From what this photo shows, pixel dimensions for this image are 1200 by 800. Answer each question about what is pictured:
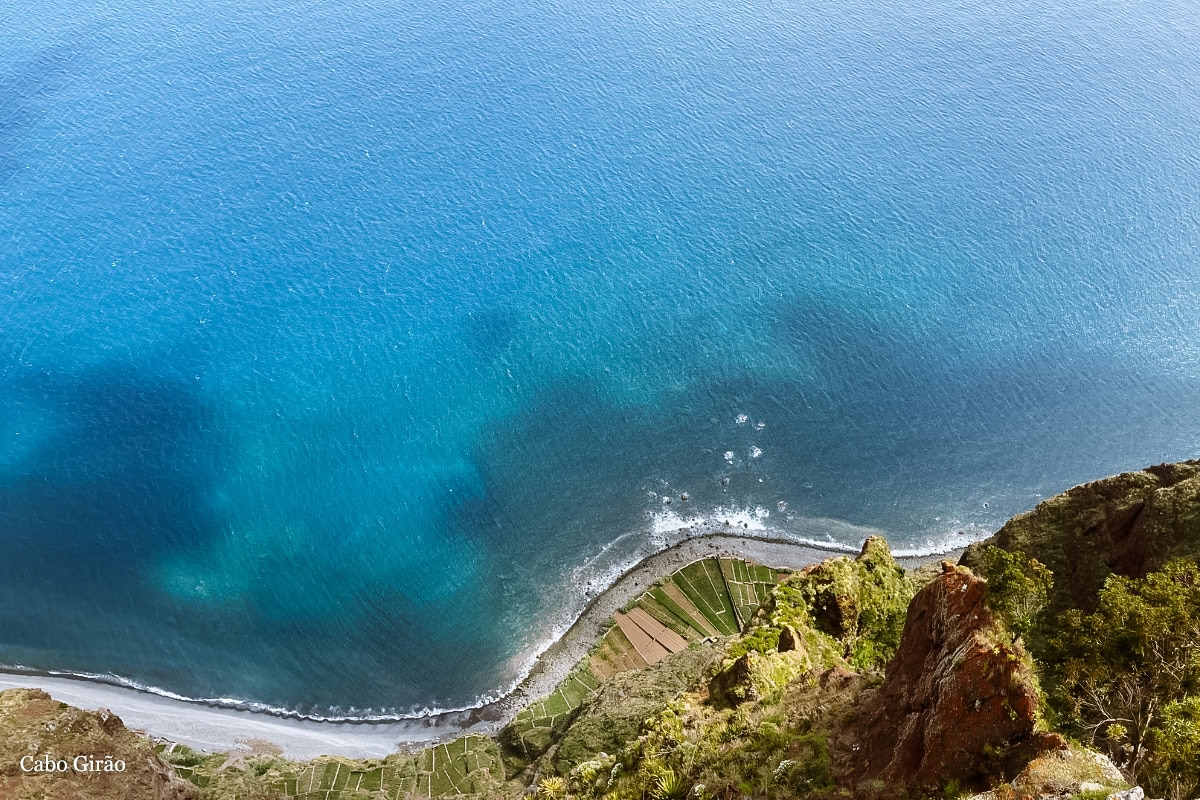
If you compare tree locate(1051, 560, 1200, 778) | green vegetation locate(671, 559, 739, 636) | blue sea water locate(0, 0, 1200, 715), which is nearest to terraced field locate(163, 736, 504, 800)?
blue sea water locate(0, 0, 1200, 715)

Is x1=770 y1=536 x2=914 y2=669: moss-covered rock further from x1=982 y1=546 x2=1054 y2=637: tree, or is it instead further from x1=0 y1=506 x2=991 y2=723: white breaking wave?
x1=0 y1=506 x2=991 y2=723: white breaking wave

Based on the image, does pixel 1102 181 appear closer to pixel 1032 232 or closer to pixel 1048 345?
pixel 1032 232

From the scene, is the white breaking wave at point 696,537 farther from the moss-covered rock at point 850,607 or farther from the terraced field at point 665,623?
the moss-covered rock at point 850,607

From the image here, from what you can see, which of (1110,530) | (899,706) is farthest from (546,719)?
(1110,530)

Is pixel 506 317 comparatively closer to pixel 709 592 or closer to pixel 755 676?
pixel 709 592

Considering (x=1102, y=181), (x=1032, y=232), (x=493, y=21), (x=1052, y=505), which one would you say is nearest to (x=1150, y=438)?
(x=1032, y=232)

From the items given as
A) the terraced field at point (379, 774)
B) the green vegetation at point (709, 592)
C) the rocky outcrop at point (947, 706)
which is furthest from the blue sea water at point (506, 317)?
the rocky outcrop at point (947, 706)
